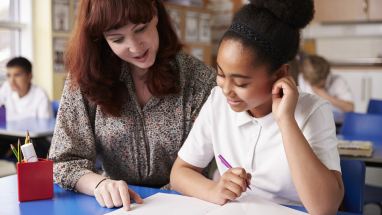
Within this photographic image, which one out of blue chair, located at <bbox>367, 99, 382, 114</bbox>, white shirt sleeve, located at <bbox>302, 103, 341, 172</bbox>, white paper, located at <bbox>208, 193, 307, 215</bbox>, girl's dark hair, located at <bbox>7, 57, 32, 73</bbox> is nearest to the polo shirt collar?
white shirt sleeve, located at <bbox>302, 103, 341, 172</bbox>

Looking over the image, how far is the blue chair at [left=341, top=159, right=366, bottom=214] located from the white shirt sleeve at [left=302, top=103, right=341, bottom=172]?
0.32 meters

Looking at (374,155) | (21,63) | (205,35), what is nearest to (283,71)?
(374,155)

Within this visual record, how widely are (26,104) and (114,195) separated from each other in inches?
122

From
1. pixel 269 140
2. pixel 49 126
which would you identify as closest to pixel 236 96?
pixel 269 140

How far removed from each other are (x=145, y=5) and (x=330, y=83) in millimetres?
3257

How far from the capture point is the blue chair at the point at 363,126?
2822 mm

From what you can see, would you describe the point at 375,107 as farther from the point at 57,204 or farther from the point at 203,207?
the point at 57,204

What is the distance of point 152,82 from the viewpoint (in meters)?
1.54

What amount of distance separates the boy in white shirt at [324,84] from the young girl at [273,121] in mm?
2890

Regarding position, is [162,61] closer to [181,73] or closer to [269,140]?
[181,73]

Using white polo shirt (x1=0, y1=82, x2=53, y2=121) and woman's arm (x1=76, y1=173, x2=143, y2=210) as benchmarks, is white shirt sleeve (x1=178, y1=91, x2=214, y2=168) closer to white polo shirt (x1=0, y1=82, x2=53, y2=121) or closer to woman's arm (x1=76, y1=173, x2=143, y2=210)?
woman's arm (x1=76, y1=173, x2=143, y2=210)

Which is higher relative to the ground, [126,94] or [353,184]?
[126,94]

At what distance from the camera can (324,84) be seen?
4246mm

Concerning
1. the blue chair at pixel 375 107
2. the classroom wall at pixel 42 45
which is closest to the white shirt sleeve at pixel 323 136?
the blue chair at pixel 375 107
